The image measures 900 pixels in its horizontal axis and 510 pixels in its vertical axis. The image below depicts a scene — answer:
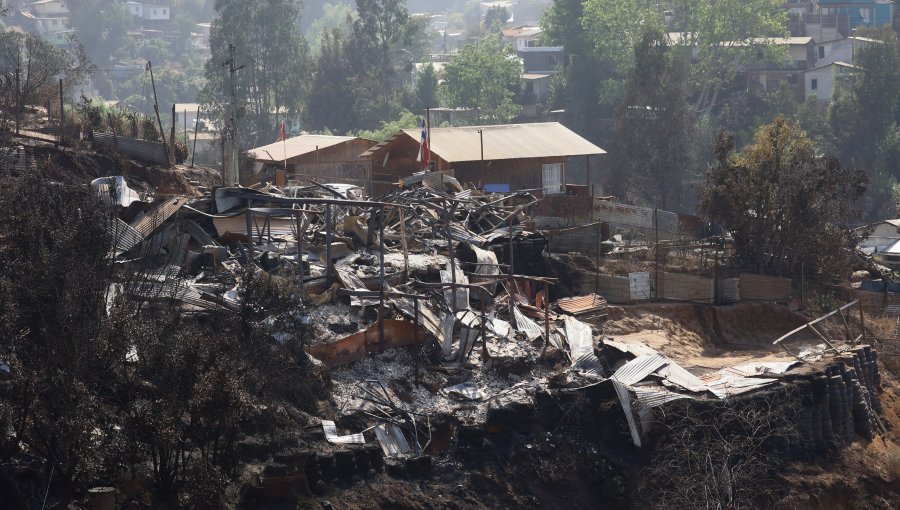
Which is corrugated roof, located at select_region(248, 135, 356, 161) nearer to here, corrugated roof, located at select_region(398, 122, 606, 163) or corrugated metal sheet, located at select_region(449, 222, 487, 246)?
corrugated roof, located at select_region(398, 122, 606, 163)

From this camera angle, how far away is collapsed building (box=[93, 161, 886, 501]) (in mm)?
13250

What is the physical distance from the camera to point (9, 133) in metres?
20.2

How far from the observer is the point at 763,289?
2180 centimetres

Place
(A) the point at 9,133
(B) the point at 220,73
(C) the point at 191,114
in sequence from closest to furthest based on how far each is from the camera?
(A) the point at 9,133 < (B) the point at 220,73 < (C) the point at 191,114

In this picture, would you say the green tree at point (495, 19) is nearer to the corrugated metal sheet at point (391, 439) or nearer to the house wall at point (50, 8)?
the house wall at point (50, 8)

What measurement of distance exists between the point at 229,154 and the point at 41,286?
44.5 ft

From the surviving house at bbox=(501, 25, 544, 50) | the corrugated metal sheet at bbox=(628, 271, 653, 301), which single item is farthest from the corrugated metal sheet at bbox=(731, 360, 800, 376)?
the surviving house at bbox=(501, 25, 544, 50)

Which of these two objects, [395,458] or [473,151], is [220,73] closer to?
[473,151]

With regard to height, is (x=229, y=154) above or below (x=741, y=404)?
above

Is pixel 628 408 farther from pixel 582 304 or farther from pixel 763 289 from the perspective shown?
pixel 763 289

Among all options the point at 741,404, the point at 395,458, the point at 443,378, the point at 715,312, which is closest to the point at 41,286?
the point at 395,458

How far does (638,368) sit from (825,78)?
44678 mm

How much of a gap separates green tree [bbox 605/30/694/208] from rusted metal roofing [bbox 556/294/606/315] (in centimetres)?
2524

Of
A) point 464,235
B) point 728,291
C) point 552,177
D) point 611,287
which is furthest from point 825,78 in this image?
point 464,235
